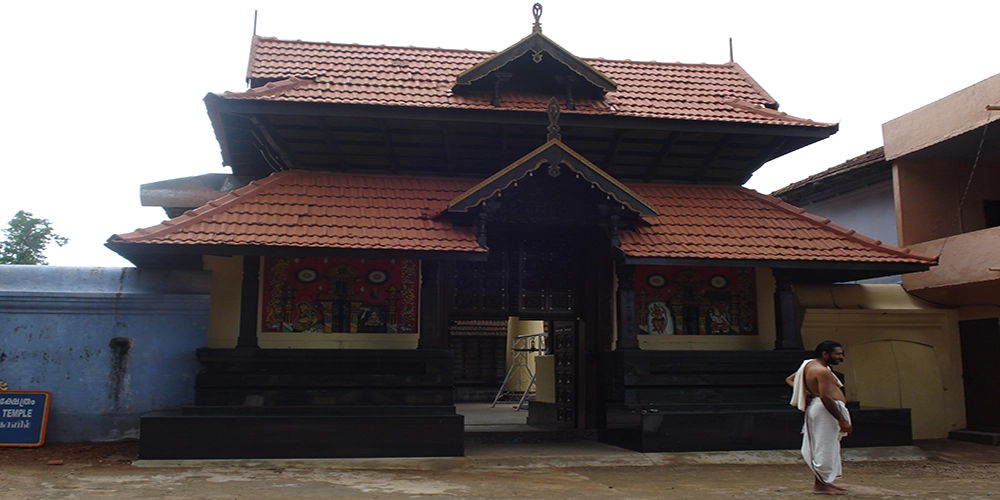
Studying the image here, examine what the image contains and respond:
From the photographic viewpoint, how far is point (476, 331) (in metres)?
23.6

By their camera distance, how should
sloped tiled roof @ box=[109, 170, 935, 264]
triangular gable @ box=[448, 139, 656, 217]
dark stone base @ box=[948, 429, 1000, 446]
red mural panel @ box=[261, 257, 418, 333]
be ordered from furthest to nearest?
dark stone base @ box=[948, 429, 1000, 446]
red mural panel @ box=[261, 257, 418, 333]
triangular gable @ box=[448, 139, 656, 217]
sloped tiled roof @ box=[109, 170, 935, 264]

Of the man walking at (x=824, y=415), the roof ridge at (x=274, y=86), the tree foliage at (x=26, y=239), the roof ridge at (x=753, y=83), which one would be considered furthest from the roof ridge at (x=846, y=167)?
the tree foliage at (x=26, y=239)

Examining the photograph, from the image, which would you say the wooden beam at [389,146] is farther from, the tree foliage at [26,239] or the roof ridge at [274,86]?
the tree foliage at [26,239]

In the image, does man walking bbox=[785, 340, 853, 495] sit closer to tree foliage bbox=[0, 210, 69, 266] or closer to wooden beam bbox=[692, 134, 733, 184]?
wooden beam bbox=[692, 134, 733, 184]

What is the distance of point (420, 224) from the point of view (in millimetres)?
9914

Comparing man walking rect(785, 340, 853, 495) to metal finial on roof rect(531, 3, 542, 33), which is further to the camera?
metal finial on roof rect(531, 3, 542, 33)

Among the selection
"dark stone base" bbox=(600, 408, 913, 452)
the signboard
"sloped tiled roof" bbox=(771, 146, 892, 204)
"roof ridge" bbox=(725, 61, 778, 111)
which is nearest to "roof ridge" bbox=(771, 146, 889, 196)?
"sloped tiled roof" bbox=(771, 146, 892, 204)

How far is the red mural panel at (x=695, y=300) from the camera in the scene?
10.8m

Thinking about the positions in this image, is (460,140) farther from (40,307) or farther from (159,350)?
(40,307)

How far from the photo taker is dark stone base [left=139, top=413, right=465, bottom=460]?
870cm

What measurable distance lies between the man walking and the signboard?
867 cm

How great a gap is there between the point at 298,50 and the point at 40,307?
5037 mm

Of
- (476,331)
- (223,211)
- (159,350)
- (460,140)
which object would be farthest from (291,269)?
(476,331)

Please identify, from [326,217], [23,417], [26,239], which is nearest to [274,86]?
[326,217]
